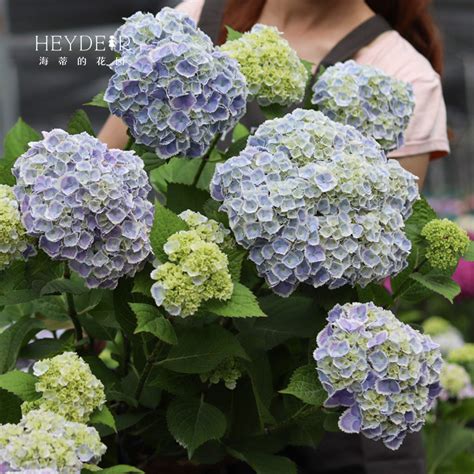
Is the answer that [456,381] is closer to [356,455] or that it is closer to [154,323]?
[356,455]

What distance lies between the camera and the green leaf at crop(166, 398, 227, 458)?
846mm

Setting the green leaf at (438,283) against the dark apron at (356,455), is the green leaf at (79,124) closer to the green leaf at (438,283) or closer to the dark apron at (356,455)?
the green leaf at (438,283)

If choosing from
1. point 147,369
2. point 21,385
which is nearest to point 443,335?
point 147,369

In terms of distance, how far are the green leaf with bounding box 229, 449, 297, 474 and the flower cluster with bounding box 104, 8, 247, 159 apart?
259 mm

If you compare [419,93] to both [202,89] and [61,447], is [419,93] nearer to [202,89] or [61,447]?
[202,89]

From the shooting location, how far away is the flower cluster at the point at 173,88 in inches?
31.5

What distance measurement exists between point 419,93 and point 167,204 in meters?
0.58

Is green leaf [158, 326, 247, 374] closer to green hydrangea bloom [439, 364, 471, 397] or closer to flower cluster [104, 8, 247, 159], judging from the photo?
flower cluster [104, 8, 247, 159]

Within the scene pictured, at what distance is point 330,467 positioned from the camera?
1338mm

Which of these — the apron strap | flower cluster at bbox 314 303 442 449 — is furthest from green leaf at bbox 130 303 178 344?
the apron strap

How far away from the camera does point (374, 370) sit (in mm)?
757

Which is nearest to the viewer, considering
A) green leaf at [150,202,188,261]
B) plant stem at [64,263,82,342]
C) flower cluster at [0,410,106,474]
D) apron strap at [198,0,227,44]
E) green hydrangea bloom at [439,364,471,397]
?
flower cluster at [0,410,106,474]

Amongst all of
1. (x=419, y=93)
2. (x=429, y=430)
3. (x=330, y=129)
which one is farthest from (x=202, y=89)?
(x=429, y=430)

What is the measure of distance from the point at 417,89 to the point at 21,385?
2.52 ft
